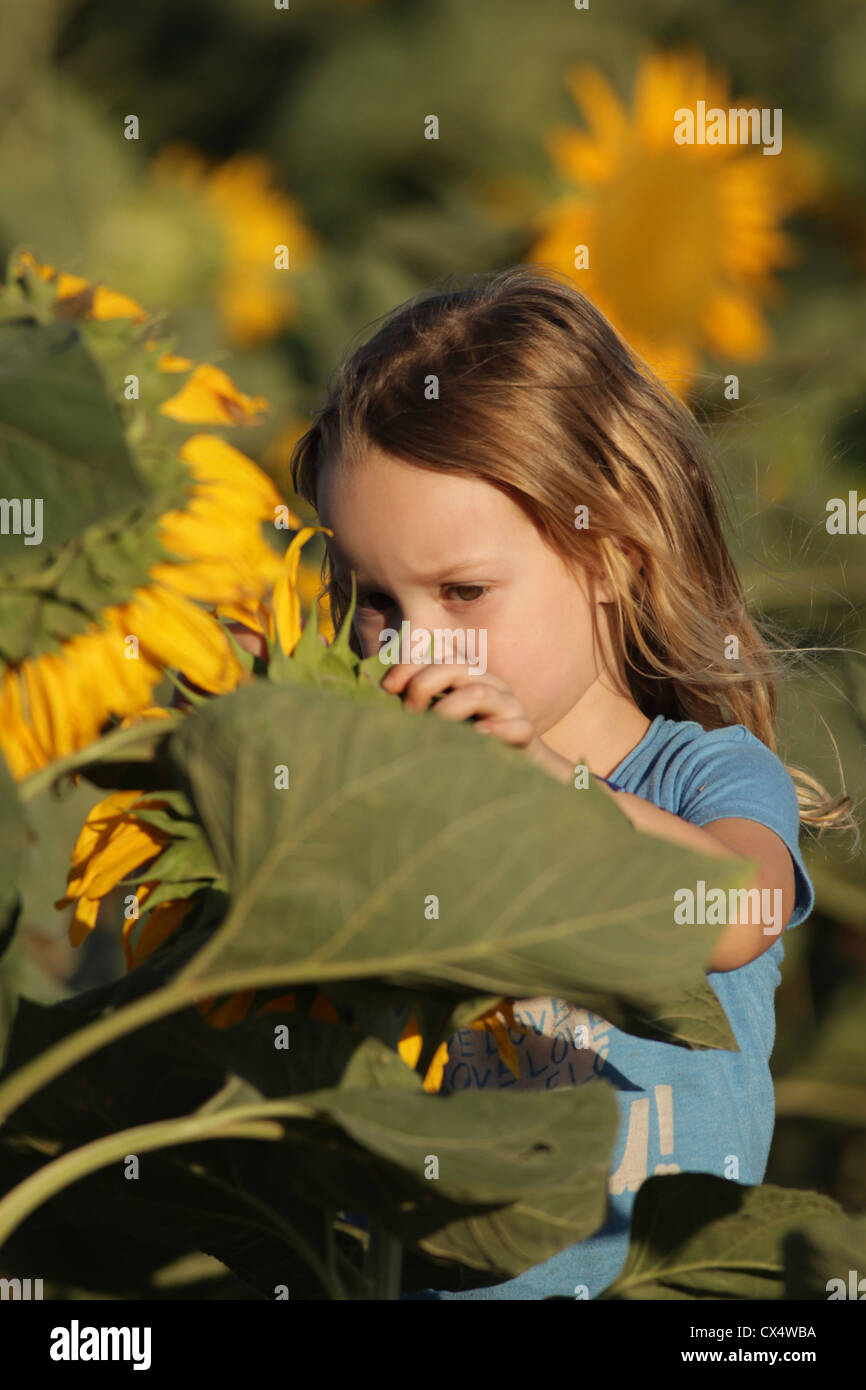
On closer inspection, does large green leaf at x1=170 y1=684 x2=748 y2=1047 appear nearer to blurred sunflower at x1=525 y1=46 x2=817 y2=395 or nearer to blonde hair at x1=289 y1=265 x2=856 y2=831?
blonde hair at x1=289 y1=265 x2=856 y2=831

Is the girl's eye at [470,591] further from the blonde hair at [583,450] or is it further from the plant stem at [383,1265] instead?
the plant stem at [383,1265]

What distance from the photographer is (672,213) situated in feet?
4.39

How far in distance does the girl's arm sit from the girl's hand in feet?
0.11


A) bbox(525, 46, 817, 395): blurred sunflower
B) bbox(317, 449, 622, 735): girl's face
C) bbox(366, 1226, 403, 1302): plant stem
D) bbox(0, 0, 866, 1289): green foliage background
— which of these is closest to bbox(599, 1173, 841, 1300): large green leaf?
bbox(366, 1226, 403, 1302): plant stem

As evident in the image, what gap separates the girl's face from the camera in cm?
60

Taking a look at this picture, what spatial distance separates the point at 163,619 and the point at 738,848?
0.74 feet

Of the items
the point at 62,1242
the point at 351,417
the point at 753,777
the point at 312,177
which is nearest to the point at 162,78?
the point at 312,177

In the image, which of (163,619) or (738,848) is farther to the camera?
(738,848)

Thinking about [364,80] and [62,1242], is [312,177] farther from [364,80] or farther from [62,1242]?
[62,1242]

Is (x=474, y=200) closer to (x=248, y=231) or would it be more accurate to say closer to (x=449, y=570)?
(x=248, y=231)

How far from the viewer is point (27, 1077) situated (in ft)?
0.78

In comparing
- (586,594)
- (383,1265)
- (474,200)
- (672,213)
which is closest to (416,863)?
(383,1265)

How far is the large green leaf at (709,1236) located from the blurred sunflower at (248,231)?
745mm

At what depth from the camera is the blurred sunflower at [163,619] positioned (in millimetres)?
398
